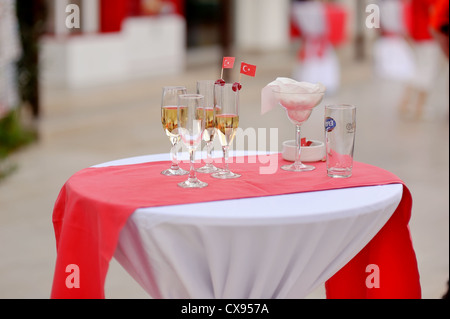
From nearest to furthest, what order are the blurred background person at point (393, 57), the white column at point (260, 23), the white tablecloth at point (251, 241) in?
the white tablecloth at point (251, 241), the blurred background person at point (393, 57), the white column at point (260, 23)

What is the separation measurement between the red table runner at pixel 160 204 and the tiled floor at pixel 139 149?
3.60ft

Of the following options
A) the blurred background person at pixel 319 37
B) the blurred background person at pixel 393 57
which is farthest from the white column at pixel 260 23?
the blurred background person at pixel 319 37

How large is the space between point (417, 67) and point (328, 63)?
5.27 ft

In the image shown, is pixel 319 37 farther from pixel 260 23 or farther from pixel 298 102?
pixel 298 102

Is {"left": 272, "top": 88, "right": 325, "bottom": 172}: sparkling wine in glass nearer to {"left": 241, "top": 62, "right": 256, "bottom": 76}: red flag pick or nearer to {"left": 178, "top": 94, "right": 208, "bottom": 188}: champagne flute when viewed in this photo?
{"left": 241, "top": 62, "right": 256, "bottom": 76}: red flag pick

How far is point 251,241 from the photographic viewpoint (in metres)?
1.77

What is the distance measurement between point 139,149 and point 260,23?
838 centimetres

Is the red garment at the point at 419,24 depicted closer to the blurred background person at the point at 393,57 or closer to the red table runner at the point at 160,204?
the blurred background person at the point at 393,57

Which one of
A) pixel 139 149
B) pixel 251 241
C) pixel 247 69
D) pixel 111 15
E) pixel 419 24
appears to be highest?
pixel 111 15

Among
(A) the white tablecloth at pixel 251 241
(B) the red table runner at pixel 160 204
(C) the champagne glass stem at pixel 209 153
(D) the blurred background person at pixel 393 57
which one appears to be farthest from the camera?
(D) the blurred background person at pixel 393 57

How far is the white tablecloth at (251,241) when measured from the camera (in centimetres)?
175

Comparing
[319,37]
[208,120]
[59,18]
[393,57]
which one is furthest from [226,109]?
[393,57]

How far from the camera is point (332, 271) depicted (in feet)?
6.41
